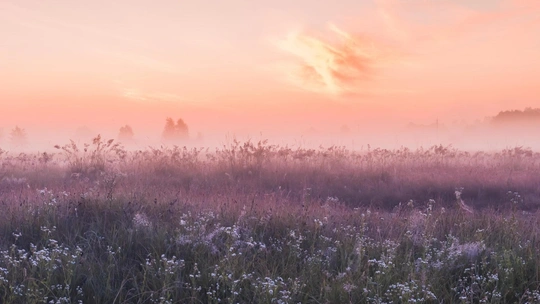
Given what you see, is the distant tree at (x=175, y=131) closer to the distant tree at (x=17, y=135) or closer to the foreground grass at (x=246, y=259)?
the distant tree at (x=17, y=135)

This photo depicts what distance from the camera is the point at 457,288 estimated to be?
14.9ft

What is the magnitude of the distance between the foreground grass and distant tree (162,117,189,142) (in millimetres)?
98767

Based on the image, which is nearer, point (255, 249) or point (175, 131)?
point (255, 249)

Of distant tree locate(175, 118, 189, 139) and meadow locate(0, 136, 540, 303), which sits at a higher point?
distant tree locate(175, 118, 189, 139)

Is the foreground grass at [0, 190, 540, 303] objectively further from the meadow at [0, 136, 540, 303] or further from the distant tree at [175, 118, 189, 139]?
the distant tree at [175, 118, 189, 139]

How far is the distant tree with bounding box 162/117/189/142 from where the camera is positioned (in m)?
105

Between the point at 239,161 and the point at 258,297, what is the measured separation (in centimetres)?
851

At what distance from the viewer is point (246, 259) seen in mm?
5012

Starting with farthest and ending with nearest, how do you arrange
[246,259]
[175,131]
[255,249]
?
[175,131] < [255,249] < [246,259]

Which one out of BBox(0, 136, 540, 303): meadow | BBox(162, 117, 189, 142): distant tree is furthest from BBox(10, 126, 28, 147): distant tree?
BBox(0, 136, 540, 303): meadow

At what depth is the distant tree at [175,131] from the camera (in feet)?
344

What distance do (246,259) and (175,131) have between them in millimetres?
104974

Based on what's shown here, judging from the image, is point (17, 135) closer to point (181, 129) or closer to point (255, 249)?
point (181, 129)

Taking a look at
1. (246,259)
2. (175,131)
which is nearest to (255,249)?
(246,259)
